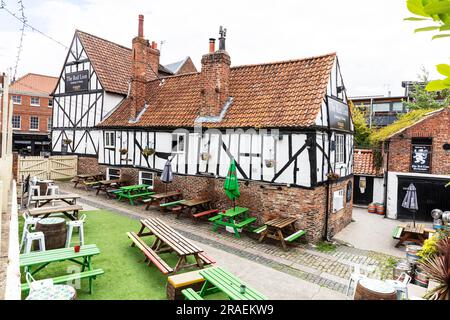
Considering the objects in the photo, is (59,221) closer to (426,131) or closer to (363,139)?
(426,131)

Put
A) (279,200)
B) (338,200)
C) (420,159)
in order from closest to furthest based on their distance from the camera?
(279,200), (338,200), (420,159)

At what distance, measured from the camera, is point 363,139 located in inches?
860

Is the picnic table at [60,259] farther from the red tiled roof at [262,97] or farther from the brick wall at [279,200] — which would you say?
the red tiled roof at [262,97]

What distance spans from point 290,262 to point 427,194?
11.0 metres

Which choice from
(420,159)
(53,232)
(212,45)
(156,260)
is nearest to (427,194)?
(420,159)

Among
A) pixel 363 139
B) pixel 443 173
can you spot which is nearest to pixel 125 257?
pixel 443 173

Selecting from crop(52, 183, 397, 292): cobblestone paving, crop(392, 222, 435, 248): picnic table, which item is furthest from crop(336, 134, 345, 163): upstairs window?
crop(52, 183, 397, 292): cobblestone paving

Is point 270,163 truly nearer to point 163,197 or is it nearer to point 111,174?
point 163,197

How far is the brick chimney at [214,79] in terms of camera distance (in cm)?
1306

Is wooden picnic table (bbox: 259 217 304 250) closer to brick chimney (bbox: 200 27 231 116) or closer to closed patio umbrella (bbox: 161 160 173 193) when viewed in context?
closed patio umbrella (bbox: 161 160 173 193)

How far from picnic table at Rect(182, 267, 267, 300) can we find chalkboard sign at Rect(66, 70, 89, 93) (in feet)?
61.0

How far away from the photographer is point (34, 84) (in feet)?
114

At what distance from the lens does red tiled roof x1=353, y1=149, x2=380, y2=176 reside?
60.3 feet

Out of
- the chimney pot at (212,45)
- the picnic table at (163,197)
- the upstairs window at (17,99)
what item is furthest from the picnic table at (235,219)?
the upstairs window at (17,99)
